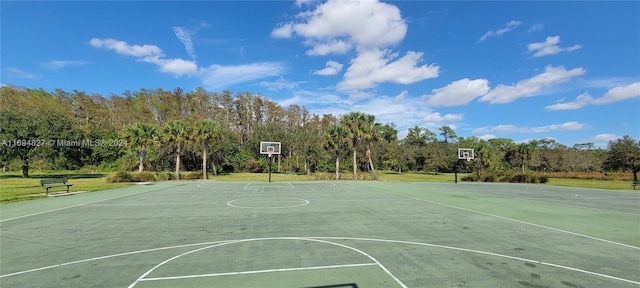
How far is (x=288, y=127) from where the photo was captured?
68438mm

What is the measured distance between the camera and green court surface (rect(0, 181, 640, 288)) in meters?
4.52

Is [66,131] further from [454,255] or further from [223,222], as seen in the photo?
[454,255]

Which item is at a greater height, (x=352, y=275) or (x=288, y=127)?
(x=288, y=127)

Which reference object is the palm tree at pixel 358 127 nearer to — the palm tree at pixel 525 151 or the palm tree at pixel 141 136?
the palm tree at pixel 141 136

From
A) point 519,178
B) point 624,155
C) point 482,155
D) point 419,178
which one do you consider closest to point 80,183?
point 419,178

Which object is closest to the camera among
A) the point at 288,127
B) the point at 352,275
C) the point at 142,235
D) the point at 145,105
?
the point at 352,275

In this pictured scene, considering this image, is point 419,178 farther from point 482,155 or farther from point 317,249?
point 317,249

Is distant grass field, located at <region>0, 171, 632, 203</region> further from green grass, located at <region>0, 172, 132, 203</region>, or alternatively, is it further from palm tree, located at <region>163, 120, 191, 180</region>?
palm tree, located at <region>163, 120, 191, 180</region>

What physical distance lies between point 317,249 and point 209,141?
1270 inches

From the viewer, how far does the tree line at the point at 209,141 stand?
32.6 meters

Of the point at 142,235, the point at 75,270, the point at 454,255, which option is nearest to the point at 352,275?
the point at 454,255

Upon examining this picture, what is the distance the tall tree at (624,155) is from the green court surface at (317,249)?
38038 millimetres

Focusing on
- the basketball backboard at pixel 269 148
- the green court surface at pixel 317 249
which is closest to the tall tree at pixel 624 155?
the green court surface at pixel 317 249

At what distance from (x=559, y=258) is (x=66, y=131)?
40161mm
